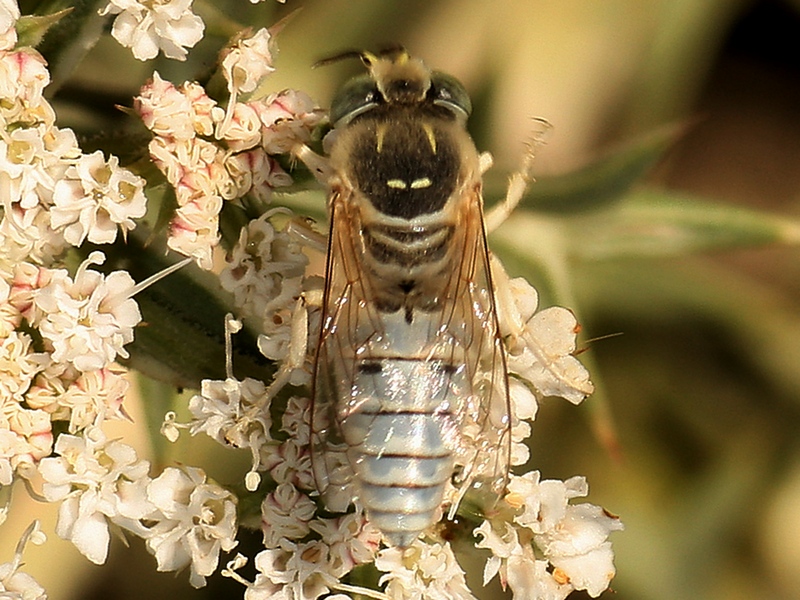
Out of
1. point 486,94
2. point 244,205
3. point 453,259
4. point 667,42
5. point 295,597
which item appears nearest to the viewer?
point 453,259

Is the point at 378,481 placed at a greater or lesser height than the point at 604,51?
greater

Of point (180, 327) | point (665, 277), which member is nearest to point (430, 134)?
point (180, 327)

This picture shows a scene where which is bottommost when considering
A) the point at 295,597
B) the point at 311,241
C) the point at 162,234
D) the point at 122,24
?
the point at 295,597

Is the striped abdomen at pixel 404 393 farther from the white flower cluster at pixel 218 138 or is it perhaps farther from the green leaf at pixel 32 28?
the green leaf at pixel 32 28

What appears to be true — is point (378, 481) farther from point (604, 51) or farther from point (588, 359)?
point (604, 51)

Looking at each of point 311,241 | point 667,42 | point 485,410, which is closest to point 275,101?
point 311,241

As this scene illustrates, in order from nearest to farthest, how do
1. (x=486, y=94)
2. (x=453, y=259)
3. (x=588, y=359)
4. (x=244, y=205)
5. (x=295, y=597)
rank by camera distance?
1. (x=453, y=259)
2. (x=295, y=597)
3. (x=244, y=205)
4. (x=588, y=359)
5. (x=486, y=94)

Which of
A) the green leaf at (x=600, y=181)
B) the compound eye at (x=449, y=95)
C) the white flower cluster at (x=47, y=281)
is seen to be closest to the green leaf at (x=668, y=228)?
the green leaf at (x=600, y=181)

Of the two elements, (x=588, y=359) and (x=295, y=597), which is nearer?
(x=295, y=597)
